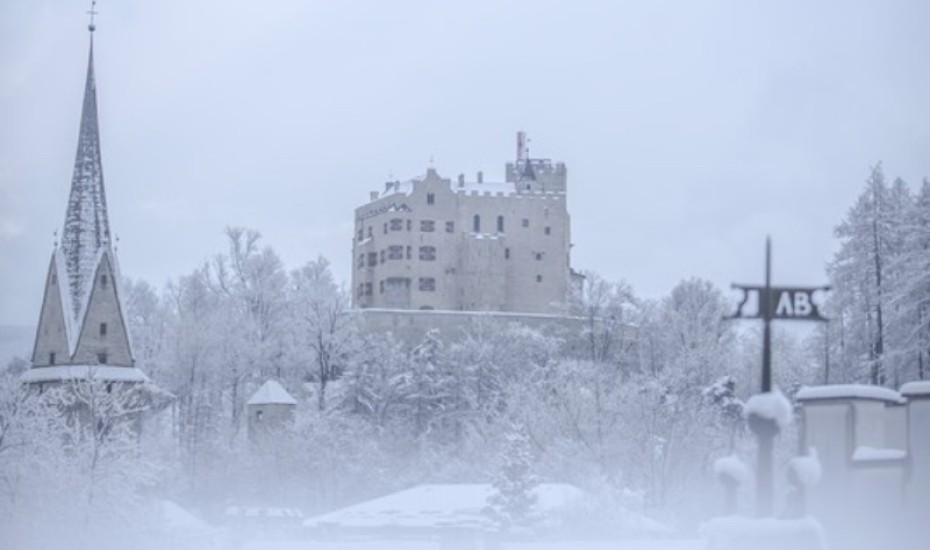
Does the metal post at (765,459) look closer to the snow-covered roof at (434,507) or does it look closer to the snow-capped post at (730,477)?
the snow-capped post at (730,477)

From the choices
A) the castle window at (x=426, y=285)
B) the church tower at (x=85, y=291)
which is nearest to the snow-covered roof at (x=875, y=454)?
the church tower at (x=85, y=291)

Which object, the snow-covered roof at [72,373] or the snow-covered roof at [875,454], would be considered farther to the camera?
the snow-covered roof at [72,373]

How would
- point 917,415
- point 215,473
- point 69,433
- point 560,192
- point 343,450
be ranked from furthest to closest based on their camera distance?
1. point 560,192
2. point 343,450
3. point 215,473
4. point 69,433
5. point 917,415

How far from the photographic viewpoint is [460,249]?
160 feet

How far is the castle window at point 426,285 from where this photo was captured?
47.6 meters

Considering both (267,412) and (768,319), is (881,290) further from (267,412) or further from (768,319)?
(267,412)

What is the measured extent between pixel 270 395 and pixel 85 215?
15781 millimetres

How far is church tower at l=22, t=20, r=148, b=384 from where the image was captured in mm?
13227

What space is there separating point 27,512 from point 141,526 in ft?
4.54

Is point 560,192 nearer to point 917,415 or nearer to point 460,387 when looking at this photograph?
point 460,387

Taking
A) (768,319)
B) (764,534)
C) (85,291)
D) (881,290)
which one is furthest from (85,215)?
(764,534)

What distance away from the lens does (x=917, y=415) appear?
5.19 meters

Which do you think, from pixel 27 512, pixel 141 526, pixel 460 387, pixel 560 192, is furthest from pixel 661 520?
pixel 560 192

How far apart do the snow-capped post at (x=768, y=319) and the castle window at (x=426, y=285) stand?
42.6 m
